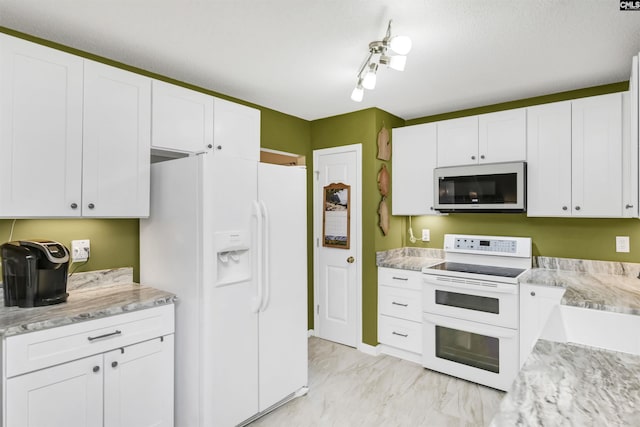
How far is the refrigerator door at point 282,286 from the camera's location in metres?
2.45

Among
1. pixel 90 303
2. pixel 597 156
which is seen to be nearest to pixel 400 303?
pixel 597 156

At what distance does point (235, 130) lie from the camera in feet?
9.29

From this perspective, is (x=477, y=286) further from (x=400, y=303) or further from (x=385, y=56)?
(x=385, y=56)

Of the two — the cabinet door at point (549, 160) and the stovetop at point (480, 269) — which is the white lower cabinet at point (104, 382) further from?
the cabinet door at point (549, 160)

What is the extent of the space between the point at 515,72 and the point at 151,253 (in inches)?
112

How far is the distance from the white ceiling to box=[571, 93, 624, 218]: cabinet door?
9.3 inches

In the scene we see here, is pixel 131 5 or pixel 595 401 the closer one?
pixel 595 401

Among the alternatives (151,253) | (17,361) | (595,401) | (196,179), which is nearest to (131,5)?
(196,179)

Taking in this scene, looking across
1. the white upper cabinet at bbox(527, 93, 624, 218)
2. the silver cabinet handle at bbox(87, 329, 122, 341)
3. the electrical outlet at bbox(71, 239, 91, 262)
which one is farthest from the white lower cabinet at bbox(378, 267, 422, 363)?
the electrical outlet at bbox(71, 239, 91, 262)

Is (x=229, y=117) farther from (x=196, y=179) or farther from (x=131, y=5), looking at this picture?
(x=131, y=5)

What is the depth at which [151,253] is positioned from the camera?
247 cm

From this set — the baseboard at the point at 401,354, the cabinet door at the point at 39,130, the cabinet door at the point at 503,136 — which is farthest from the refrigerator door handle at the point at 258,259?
the cabinet door at the point at 503,136

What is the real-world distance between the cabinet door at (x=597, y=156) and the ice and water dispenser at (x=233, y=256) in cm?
247

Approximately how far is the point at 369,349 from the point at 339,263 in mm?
876
